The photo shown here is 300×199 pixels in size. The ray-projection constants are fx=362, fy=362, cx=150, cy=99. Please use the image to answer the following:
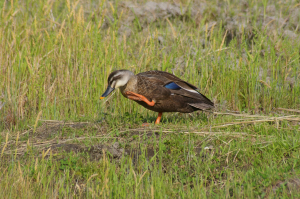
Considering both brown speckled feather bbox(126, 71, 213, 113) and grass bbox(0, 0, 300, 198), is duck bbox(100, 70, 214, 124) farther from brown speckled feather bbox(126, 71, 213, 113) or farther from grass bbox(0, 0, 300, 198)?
grass bbox(0, 0, 300, 198)

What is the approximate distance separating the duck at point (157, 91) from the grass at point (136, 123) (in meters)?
0.25

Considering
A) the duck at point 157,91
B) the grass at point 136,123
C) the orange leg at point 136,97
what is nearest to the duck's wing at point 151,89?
the duck at point 157,91

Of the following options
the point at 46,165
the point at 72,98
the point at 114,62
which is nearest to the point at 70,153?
the point at 46,165

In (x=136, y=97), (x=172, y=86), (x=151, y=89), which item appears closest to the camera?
(x=136, y=97)

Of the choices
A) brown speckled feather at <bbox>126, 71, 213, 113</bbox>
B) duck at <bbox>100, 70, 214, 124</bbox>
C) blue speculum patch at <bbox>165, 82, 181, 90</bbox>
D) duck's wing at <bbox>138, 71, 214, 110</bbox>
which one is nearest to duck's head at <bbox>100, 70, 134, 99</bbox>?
duck at <bbox>100, 70, 214, 124</bbox>

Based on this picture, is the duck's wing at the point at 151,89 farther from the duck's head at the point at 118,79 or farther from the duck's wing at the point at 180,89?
the duck's head at the point at 118,79

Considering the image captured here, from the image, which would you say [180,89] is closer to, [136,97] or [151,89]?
[151,89]

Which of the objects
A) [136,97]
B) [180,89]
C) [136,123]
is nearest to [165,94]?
[180,89]

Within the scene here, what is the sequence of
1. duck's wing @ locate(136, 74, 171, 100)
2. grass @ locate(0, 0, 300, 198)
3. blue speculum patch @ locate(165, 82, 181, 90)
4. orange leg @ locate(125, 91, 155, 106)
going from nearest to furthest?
grass @ locate(0, 0, 300, 198) → orange leg @ locate(125, 91, 155, 106) → duck's wing @ locate(136, 74, 171, 100) → blue speculum patch @ locate(165, 82, 181, 90)

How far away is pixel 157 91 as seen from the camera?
4.72 m

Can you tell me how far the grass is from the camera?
3.31 meters

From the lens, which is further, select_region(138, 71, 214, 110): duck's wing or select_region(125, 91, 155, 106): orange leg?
select_region(138, 71, 214, 110): duck's wing

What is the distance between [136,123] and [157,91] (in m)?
0.51

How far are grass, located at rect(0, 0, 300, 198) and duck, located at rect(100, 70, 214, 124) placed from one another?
247 millimetres
